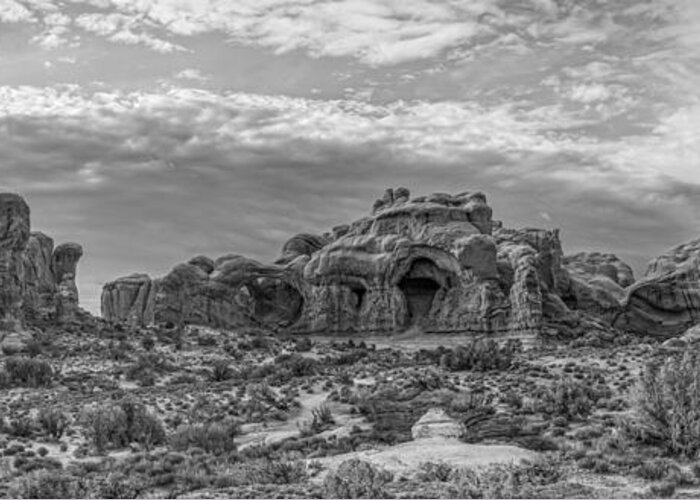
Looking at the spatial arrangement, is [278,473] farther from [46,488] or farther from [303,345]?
[303,345]

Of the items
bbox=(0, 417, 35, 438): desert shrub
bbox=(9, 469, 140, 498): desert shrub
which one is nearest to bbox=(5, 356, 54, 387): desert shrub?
bbox=(0, 417, 35, 438): desert shrub

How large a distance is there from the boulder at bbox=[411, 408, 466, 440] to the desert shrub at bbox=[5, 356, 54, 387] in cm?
2414

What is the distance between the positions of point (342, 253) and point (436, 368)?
24.5 meters

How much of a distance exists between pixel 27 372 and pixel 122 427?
16.7 meters

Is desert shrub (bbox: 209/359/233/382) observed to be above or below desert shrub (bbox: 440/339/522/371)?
below

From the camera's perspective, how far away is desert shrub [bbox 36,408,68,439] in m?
34.6

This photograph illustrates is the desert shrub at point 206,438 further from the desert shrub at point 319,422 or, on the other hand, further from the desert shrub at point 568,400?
the desert shrub at point 568,400

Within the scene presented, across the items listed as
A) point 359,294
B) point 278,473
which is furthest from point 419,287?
point 278,473

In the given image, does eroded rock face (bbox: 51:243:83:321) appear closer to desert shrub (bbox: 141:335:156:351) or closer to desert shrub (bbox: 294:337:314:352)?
desert shrub (bbox: 141:335:156:351)

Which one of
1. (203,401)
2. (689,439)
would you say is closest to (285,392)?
(203,401)

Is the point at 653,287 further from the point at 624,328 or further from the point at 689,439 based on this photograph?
the point at 689,439

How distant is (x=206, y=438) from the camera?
102 feet

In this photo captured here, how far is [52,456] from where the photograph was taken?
30.8 m

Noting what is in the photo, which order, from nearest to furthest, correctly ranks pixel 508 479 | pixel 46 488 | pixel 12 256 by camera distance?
pixel 508 479 → pixel 46 488 → pixel 12 256
